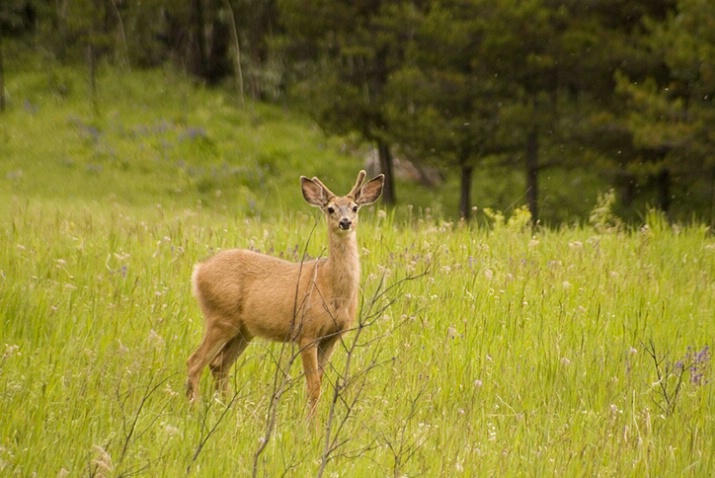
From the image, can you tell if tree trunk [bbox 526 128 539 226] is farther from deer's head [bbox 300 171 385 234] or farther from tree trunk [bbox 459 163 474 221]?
deer's head [bbox 300 171 385 234]

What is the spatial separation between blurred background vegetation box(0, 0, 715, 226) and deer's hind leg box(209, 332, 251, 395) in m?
13.8

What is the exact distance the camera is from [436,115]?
20.8 meters

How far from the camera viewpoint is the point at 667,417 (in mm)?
5055

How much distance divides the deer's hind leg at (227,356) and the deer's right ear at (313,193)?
93 centimetres

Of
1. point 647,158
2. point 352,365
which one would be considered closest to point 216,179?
point 647,158

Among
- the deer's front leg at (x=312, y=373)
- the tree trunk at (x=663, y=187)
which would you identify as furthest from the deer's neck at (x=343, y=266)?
the tree trunk at (x=663, y=187)

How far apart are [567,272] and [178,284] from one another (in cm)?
294

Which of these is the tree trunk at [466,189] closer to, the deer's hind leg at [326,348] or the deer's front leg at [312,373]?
the deer's hind leg at [326,348]

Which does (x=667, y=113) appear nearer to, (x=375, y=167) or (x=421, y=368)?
(x=375, y=167)

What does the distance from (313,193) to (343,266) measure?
24.2 inches

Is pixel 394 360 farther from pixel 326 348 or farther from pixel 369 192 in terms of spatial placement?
pixel 369 192

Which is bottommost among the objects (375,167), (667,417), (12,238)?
(375,167)

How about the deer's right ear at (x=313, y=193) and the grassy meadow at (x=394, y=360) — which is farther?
the deer's right ear at (x=313, y=193)

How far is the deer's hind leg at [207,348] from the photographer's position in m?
5.29
